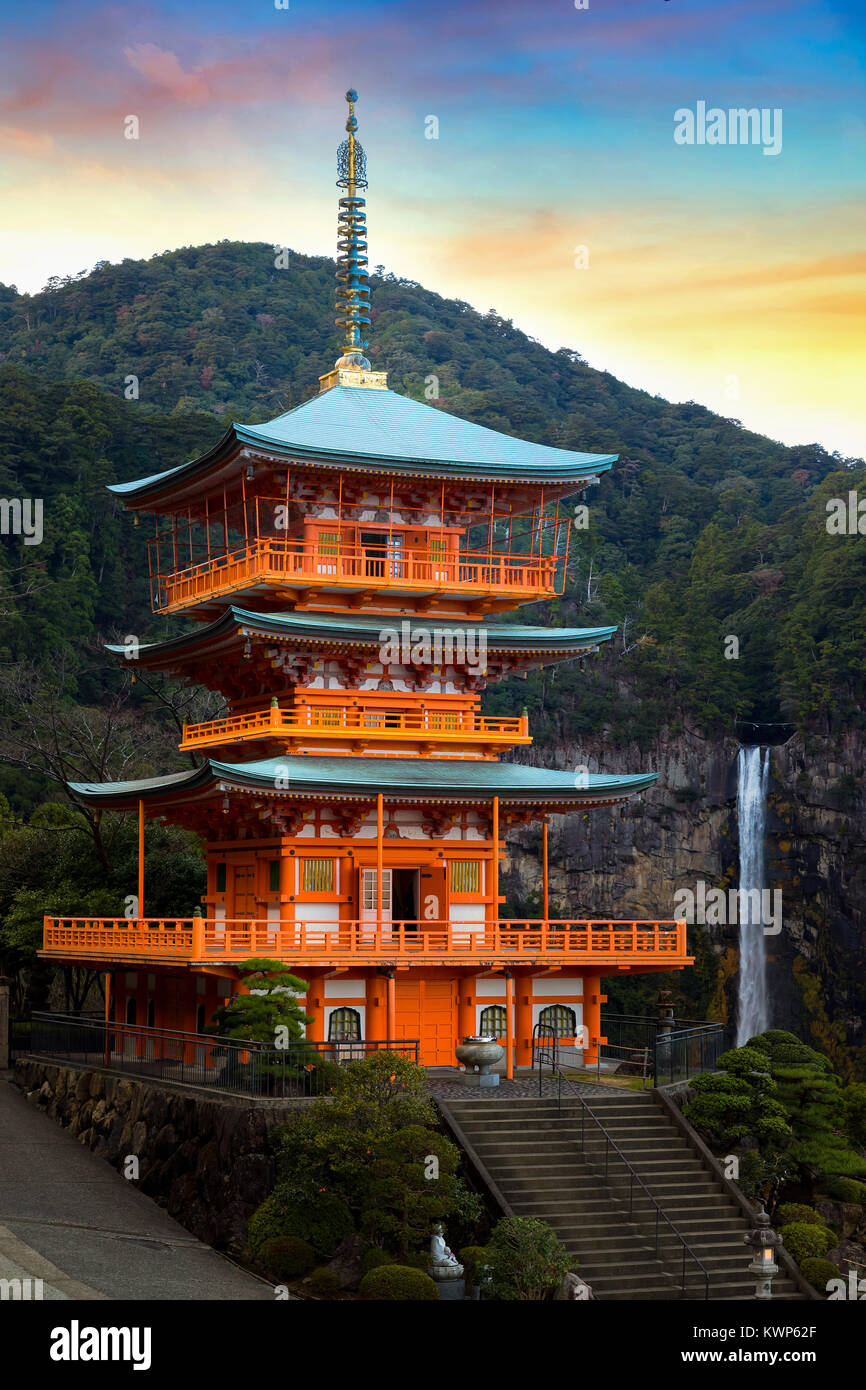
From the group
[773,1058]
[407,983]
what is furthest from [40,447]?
[773,1058]

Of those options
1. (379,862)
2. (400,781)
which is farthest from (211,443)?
(379,862)

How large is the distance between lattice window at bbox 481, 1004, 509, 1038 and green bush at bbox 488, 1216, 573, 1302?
10.6 m

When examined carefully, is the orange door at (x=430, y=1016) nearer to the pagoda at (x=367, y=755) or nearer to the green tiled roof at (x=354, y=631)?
the pagoda at (x=367, y=755)

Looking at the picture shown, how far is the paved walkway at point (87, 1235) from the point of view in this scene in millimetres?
23891

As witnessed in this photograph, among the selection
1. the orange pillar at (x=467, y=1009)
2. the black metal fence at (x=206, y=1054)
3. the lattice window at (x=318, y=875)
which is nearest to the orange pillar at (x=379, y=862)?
the lattice window at (x=318, y=875)

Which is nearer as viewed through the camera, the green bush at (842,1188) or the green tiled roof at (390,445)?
the green bush at (842,1188)

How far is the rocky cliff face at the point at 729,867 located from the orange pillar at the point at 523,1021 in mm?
41970

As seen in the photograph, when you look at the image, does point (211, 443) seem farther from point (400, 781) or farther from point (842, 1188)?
point (842, 1188)

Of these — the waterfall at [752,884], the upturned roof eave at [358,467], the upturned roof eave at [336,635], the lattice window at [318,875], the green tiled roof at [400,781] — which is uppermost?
the upturned roof eave at [358,467]

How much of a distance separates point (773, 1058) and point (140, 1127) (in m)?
12.0

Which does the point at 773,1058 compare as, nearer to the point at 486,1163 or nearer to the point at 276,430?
the point at 486,1163

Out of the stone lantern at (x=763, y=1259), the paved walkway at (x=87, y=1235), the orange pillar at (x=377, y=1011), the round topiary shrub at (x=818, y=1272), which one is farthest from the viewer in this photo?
the orange pillar at (x=377, y=1011)

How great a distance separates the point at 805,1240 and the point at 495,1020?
9.33 m
